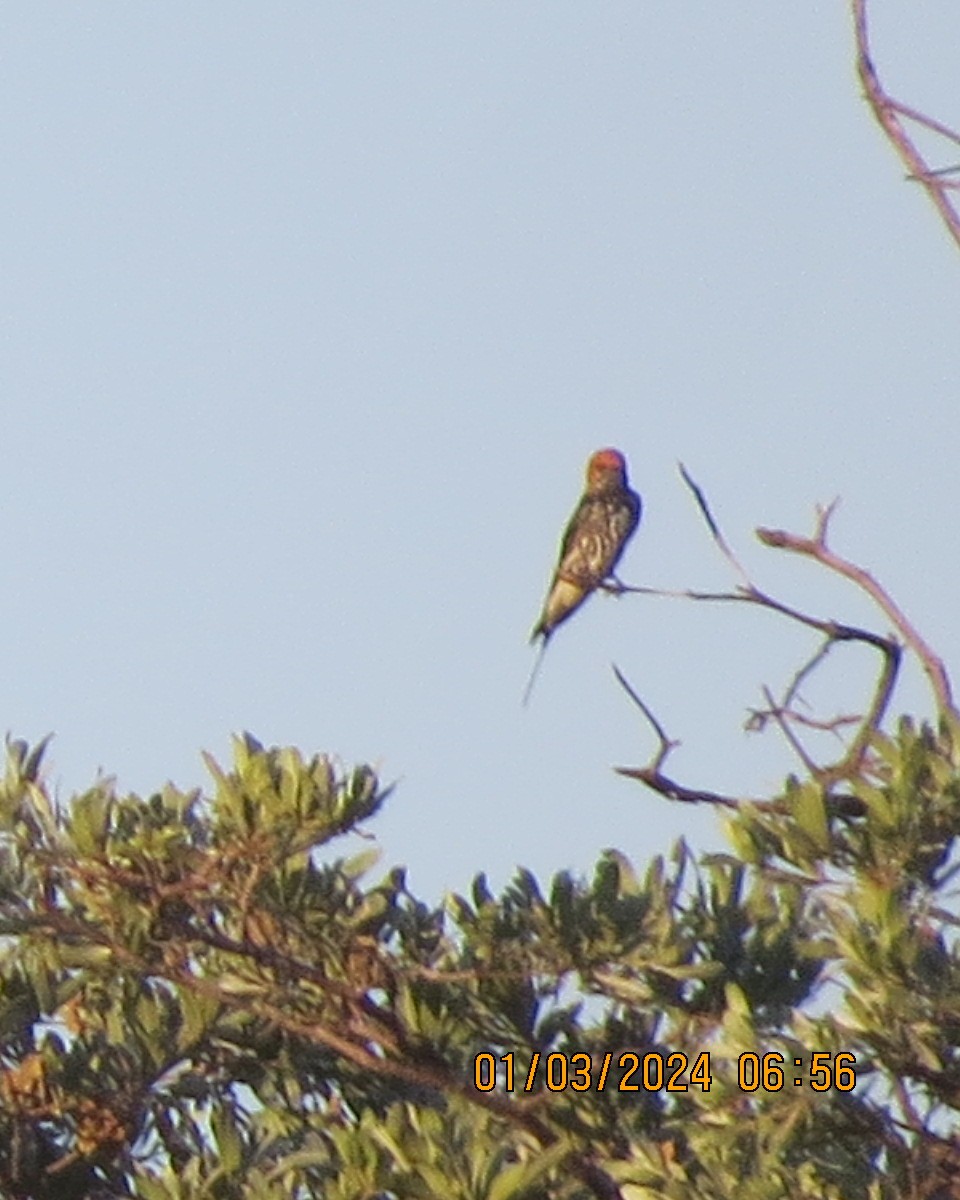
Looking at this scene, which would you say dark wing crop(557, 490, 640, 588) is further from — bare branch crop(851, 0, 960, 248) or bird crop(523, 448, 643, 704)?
bare branch crop(851, 0, 960, 248)

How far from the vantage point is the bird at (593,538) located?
11953 mm

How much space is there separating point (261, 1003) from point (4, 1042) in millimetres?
563

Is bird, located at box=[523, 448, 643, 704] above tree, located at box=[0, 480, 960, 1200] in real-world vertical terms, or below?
above

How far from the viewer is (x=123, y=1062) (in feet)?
20.6

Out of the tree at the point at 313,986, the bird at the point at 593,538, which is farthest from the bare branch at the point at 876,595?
the bird at the point at 593,538

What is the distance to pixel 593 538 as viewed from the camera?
12.5 meters

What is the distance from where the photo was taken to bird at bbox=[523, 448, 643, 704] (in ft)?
39.2

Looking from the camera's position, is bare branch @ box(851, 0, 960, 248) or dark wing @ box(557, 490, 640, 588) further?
dark wing @ box(557, 490, 640, 588)

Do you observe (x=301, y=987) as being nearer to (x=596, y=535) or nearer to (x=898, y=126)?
(x=898, y=126)

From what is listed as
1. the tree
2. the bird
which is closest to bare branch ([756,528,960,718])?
the tree
